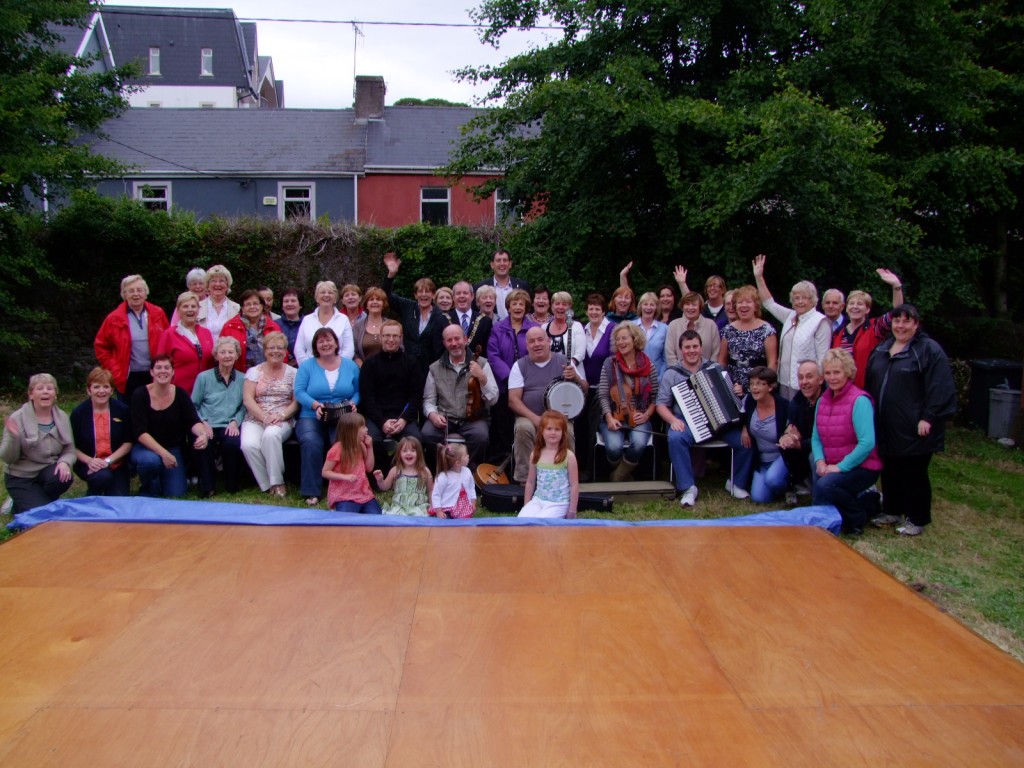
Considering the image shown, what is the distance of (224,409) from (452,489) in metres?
1.68

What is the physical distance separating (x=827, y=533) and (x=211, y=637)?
8.92 feet

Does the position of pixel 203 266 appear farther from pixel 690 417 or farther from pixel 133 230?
pixel 690 417

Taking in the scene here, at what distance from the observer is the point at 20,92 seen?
25.0ft

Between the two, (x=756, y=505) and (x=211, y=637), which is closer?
(x=211, y=637)

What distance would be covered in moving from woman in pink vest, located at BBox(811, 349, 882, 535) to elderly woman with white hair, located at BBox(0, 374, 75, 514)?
412 centimetres

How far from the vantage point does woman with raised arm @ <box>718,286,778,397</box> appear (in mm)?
5344

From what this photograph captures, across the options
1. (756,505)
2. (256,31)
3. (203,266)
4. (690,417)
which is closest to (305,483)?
(690,417)

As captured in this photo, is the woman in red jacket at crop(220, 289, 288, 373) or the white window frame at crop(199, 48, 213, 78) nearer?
the woman in red jacket at crop(220, 289, 288, 373)

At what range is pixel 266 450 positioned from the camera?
5184 mm

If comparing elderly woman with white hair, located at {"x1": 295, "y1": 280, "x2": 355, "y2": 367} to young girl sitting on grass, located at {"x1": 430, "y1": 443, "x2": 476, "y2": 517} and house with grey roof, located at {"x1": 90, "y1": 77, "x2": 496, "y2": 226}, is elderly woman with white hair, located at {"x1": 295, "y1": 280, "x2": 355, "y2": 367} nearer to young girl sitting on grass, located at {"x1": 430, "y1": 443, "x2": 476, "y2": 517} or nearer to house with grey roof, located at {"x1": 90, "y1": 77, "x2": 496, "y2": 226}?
young girl sitting on grass, located at {"x1": 430, "y1": 443, "x2": 476, "y2": 517}

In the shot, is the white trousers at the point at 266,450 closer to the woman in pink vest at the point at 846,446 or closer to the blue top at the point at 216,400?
the blue top at the point at 216,400

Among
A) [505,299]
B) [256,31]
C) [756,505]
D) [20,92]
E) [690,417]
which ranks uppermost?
[256,31]

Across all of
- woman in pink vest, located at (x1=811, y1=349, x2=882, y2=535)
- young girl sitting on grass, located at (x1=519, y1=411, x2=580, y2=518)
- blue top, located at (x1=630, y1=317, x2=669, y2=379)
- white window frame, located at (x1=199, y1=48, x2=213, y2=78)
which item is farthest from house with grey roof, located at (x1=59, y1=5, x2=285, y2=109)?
woman in pink vest, located at (x1=811, y1=349, x2=882, y2=535)

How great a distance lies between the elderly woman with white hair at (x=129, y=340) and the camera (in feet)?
17.8
